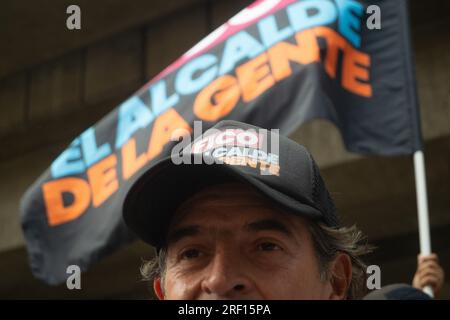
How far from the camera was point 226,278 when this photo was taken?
162 cm

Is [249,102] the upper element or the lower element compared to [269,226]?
upper

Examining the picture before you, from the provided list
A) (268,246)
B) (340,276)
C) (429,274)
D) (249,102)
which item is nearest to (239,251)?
(268,246)

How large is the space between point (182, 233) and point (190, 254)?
60 millimetres

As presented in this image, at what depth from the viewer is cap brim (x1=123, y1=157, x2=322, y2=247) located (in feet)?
5.92

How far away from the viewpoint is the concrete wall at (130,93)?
250 inches

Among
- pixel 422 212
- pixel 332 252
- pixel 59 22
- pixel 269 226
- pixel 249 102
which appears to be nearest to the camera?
pixel 269 226

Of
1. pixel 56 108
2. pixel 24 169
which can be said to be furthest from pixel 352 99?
pixel 24 169

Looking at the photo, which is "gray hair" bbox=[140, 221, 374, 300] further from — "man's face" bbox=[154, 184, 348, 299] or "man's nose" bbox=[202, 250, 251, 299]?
"man's nose" bbox=[202, 250, 251, 299]

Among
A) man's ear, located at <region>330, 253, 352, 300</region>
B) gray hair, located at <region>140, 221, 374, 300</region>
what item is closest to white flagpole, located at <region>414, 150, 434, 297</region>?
gray hair, located at <region>140, 221, 374, 300</region>

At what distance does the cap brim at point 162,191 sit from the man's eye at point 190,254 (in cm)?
12

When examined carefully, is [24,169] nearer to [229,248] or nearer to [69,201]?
[69,201]

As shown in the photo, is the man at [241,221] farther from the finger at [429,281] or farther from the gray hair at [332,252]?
the finger at [429,281]

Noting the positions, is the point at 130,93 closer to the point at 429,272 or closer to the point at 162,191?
the point at 429,272

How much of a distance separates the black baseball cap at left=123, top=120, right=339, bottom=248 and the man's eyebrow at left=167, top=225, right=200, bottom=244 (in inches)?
1.8
